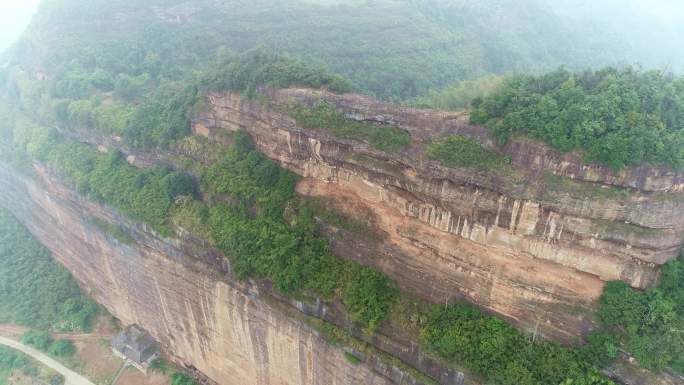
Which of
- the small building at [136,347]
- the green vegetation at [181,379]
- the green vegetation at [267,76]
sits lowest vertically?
the green vegetation at [181,379]

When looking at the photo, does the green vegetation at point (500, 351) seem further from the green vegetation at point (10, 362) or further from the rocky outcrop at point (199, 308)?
the green vegetation at point (10, 362)

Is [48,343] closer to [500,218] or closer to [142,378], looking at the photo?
[142,378]

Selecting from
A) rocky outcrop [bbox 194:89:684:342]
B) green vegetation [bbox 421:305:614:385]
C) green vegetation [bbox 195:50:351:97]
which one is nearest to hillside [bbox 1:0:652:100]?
green vegetation [bbox 195:50:351:97]

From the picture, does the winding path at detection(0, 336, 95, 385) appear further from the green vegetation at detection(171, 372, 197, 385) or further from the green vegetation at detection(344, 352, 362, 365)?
the green vegetation at detection(344, 352, 362, 365)

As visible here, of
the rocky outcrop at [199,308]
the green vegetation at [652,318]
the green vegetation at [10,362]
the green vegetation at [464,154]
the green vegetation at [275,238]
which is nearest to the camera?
the green vegetation at [652,318]

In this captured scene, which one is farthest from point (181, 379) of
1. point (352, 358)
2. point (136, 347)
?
point (352, 358)

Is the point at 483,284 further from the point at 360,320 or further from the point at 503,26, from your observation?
the point at 503,26

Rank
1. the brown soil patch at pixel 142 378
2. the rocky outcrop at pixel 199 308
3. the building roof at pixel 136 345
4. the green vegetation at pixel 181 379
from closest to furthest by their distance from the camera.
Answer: the rocky outcrop at pixel 199 308 → the green vegetation at pixel 181 379 → the brown soil patch at pixel 142 378 → the building roof at pixel 136 345

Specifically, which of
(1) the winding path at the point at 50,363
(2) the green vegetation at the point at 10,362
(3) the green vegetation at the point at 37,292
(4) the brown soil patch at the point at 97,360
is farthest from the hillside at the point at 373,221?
(2) the green vegetation at the point at 10,362
